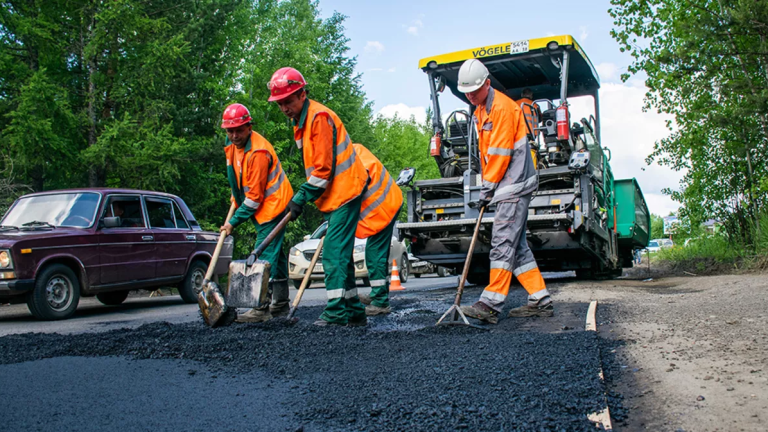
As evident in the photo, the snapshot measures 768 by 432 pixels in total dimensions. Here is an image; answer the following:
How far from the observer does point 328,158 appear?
16.1 ft

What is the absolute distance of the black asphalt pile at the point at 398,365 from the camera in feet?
8.34

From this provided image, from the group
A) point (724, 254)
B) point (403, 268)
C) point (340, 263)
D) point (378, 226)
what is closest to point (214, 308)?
point (340, 263)

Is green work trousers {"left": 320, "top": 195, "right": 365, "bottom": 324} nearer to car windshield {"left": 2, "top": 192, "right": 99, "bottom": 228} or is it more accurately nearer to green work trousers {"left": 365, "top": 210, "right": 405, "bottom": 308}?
green work trousers {"left": 365, "top": 210, "right": 405, "bottom": 308}

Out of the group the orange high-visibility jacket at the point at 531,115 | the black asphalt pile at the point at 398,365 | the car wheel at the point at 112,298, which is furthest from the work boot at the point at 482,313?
the car wheel at the point at 112,298

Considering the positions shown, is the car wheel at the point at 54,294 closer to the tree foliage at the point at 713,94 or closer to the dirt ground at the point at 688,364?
the dirt ground at the point at 688,364

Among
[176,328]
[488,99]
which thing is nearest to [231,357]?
[176,328]

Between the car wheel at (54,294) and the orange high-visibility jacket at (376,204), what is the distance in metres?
3.76

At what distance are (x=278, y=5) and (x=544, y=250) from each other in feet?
95.8

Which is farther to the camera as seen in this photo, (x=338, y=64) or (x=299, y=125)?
(x=338, y=64)

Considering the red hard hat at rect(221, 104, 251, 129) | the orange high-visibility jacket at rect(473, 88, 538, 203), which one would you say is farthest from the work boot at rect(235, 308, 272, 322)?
the orange high-visibility jacket at rect(473, 88, 538, 203)

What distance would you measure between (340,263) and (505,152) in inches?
62.6

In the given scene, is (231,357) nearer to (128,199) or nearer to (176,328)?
(176,328)

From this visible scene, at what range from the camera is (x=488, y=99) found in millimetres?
5219

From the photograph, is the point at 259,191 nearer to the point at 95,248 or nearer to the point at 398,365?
the point at 398,365
